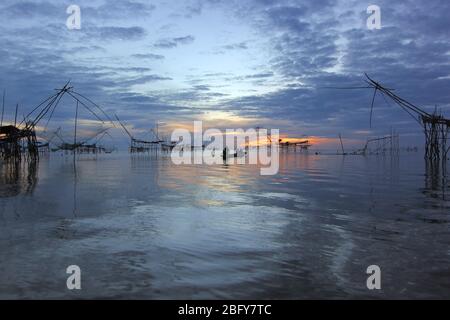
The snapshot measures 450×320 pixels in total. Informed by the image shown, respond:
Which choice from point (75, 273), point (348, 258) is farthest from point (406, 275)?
point (75, 273)

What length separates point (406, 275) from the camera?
5625 mm

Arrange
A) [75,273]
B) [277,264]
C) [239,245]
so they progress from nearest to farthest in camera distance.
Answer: [75,273]
[277,264]
[239,245]

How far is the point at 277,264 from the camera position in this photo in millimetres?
6164

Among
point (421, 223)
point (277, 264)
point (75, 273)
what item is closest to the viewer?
point (75, 273)

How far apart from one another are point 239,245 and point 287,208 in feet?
16.8

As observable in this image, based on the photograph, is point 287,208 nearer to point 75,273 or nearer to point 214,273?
point 214,273

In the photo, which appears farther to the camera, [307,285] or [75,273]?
[75,273]
